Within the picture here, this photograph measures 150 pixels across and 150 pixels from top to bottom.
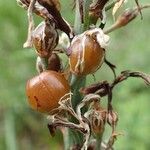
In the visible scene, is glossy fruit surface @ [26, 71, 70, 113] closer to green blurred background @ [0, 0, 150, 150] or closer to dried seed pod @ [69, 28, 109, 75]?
dried seed pod @ [69, 28, 109, 75]

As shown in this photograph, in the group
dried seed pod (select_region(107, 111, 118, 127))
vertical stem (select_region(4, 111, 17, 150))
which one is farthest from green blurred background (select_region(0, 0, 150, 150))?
dried seed pod (select_region(107, 111, 118, 127))

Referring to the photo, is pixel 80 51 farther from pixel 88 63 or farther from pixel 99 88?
pixel 99 88

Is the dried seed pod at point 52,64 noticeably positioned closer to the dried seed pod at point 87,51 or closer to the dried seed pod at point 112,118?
the dried seed pod at point 87,51

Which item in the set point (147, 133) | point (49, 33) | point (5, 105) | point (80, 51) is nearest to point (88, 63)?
point (80, 51)

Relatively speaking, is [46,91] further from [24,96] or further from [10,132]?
[24,96]

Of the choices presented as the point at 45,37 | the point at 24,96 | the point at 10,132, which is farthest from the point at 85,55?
the point at 24,96

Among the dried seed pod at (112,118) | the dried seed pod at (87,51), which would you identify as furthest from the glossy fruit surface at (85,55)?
the dried seed pod at (112,118)
